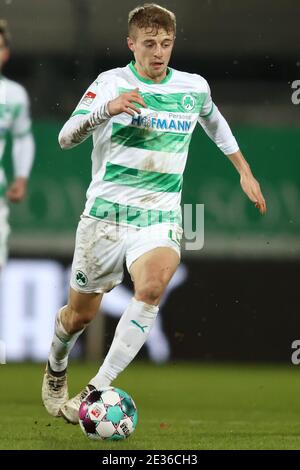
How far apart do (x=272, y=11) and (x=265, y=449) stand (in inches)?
297

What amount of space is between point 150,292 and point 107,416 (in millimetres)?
632

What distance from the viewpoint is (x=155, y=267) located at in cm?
606

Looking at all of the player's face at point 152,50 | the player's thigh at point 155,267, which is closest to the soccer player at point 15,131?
the player's face at point 152,50

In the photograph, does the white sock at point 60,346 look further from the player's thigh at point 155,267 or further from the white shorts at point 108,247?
the player's thigh at point 155,267

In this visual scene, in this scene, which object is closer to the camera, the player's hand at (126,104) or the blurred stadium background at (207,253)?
the player's hand at (126,104)

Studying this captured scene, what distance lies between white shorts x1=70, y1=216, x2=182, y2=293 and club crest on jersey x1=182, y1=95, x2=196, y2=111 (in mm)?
Answer: 603

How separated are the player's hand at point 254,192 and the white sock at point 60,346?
3.69ft

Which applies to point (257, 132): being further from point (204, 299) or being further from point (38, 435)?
point (38, 435)

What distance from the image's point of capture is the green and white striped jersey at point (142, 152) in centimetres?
637

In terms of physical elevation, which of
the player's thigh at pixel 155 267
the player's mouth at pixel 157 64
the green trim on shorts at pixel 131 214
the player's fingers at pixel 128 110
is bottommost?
the player's thigh at pixel 155 267

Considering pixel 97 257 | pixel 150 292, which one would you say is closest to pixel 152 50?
pixel 97 257

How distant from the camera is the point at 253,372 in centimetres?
1132

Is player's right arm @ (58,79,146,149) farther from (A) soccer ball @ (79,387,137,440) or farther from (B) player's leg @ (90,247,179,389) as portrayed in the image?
(A) soccer ball @ (79,387,137,440)
